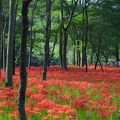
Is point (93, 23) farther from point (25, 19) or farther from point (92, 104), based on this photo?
point (25, 19)

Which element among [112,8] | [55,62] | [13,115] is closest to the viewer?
[13,115]

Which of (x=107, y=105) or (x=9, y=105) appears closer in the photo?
(x=9, y=105)

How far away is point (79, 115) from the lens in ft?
38.9

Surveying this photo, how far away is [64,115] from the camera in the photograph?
1155 centimetres

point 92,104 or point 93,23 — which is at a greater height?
point 93,23

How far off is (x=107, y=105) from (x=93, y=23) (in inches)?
1052

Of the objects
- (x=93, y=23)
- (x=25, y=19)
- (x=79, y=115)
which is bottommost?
(x=79, y=115)

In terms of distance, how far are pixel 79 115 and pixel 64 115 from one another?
1.89ft

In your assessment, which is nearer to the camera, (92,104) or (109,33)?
(92,104)

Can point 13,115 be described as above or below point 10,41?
below

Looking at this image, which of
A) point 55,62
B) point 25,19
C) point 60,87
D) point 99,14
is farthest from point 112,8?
point 55,62

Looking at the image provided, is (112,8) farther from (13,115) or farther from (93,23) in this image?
(13,115)

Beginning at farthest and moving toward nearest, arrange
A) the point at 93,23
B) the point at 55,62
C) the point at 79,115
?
1. the point at 55,62
2. the point at 93,23
3. the point at 79,115

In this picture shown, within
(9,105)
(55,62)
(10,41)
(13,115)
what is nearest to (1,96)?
(9,105)
